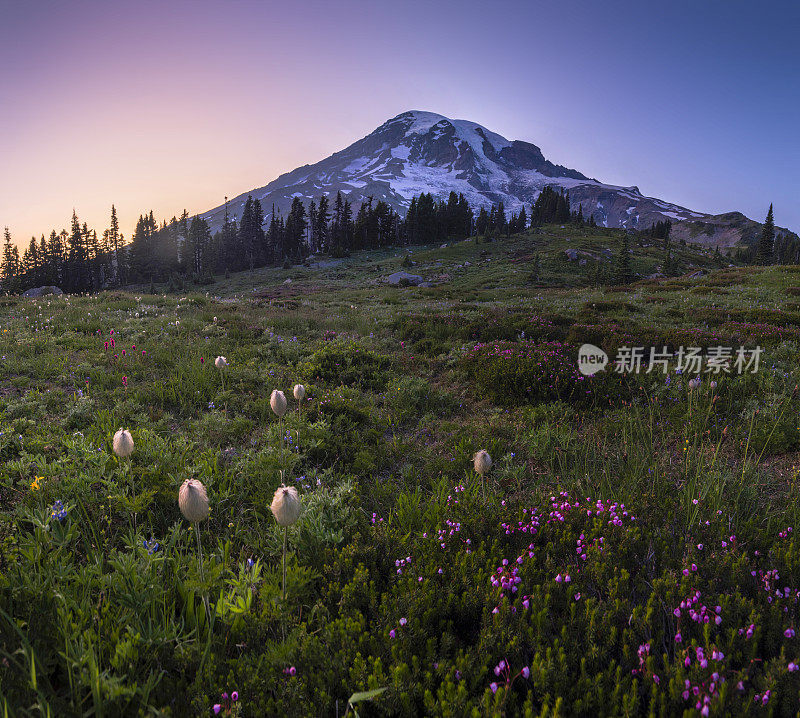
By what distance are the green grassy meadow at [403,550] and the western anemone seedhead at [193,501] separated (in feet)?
1.41

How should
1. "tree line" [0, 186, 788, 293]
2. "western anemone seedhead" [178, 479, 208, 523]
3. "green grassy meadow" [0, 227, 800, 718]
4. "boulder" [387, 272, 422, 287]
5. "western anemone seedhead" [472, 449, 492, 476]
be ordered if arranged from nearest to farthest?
1. "green grassy meadow" [0, 227, 800, 718]
2. "western anemone seedhead" [178, 479, 208, 523]
3. "western anemone seedhead" [472, 449, 492, 476]
4. "boulder" [387, 272, 422, 287]
5. "tree line" [0, 186, 788, 293]

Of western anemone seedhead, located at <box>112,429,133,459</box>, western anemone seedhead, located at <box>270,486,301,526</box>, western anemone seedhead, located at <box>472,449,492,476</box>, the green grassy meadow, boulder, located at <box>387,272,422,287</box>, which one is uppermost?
boulder, located at <box>387,272,422,287</box>

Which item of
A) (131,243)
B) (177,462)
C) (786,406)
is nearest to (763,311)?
(786,406)

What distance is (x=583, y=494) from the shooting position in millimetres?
3570

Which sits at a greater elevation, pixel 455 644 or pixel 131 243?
pixel 131 243

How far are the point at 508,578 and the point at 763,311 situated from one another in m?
15.4

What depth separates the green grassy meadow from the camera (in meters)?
1.86

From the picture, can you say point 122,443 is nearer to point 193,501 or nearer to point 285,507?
point 193,501

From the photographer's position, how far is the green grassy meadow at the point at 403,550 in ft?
6.10

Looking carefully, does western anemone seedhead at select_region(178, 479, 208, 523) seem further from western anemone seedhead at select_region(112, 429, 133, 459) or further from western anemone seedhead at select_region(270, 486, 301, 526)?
western anemone seedhead at select_region(112, 429, 133, 459)

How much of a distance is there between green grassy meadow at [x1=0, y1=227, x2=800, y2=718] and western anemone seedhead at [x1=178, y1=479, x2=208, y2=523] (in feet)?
1.41

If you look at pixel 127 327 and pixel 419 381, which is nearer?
pixel 419 381

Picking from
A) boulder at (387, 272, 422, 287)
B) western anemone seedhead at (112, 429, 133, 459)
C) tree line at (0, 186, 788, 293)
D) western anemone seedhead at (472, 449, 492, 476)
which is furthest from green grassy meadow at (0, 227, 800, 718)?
tree line at (0, 186, 788, 293)

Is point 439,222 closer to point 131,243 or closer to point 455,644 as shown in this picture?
point 131,243
